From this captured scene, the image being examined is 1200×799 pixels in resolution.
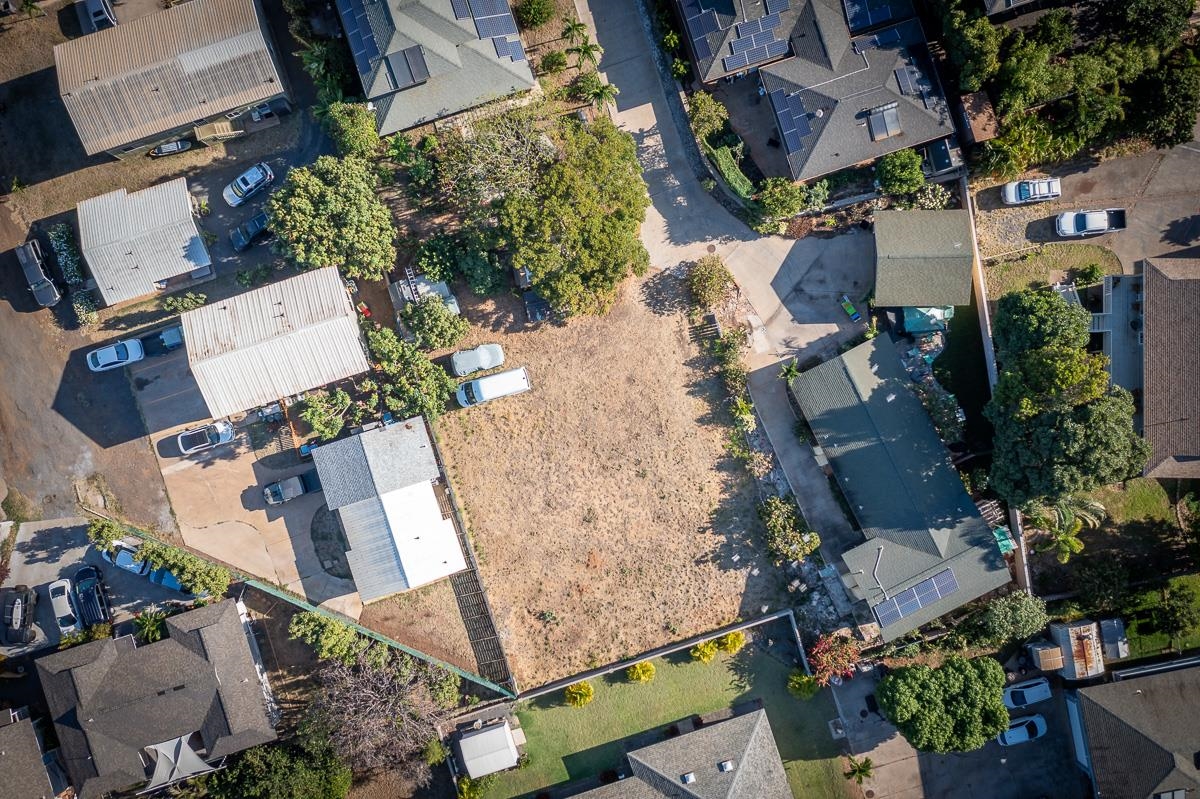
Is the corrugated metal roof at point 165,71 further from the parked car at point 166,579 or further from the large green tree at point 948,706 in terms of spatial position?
the large green tree at point 948,706

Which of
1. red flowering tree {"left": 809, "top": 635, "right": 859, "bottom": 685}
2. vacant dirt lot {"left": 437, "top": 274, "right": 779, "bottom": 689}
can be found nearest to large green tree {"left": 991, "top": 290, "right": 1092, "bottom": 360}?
vacant dirt lot {"left": 437, "top": 274, "right": 779, "bottom": 689}

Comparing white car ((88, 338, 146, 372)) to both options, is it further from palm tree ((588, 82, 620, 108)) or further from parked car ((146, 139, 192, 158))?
palm tree ((588, 82, 620, 108))

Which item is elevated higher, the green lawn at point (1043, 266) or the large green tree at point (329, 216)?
the large green tree at point (329, 216)

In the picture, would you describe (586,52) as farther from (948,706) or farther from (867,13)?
(948,706)

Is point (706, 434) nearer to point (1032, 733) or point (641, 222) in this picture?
point (641, 222)

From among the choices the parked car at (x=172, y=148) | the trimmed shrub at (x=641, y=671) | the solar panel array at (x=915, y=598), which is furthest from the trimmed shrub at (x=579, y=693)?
the parked car at (x=172, y=148)

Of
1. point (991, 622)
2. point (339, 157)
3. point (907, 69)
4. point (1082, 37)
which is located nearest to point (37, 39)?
point (339, 157)

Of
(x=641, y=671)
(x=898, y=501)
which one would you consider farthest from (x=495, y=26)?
(x=641, y=671)
